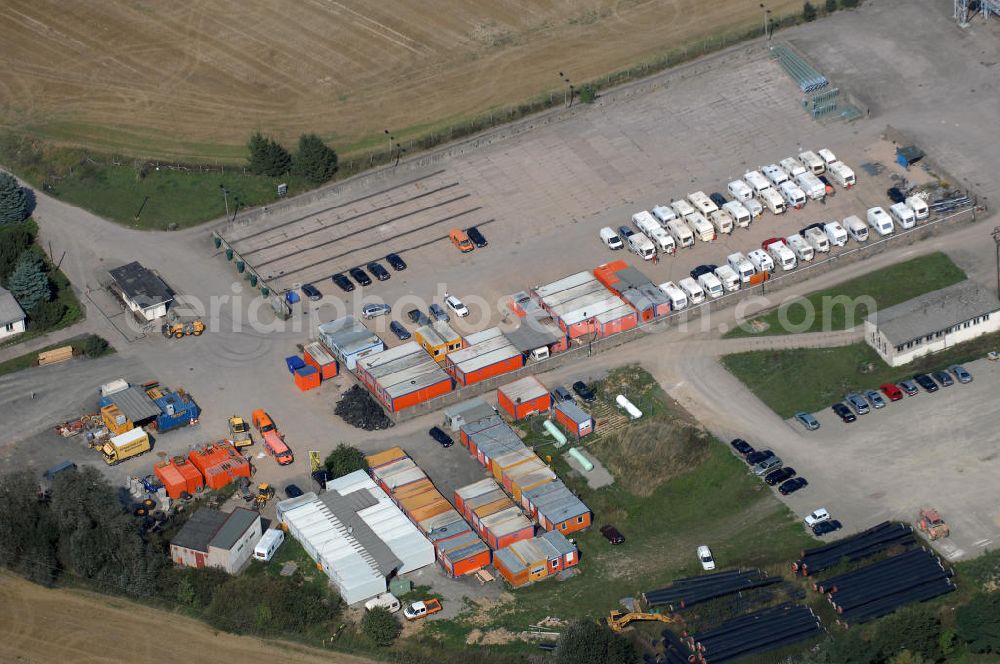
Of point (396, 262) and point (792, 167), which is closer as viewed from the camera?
point (396, 262)

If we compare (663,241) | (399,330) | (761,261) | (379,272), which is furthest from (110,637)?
(761,261)

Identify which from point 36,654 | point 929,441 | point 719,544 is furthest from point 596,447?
point 36,654

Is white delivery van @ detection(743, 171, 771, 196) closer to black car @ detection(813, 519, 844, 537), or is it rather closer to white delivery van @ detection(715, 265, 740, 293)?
white delivery van @ detection(715, 265, 740, 293)

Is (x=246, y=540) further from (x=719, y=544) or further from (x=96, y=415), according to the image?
(x=719, y=544)

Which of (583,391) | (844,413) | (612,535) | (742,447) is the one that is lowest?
(612,535)

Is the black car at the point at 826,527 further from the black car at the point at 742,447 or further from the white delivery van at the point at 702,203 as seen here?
the white delivery van at the point at 702,203

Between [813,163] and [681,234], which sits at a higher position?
[813,163]

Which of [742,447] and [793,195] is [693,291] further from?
[742,447]
